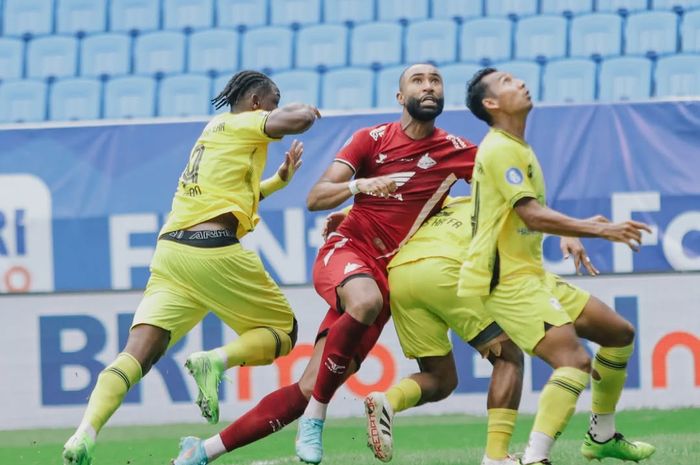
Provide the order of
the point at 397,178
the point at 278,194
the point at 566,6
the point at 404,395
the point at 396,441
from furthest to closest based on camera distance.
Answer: the point at 566,6 < the point at 278,194 < the point at 396,441 < the point at 397,178 < the point at 404,395

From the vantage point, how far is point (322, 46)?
1270 cm

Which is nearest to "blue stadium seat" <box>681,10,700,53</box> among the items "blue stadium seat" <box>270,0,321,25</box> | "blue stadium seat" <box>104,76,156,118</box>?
"blue stadium seat" <box>270,0,321,25</box>

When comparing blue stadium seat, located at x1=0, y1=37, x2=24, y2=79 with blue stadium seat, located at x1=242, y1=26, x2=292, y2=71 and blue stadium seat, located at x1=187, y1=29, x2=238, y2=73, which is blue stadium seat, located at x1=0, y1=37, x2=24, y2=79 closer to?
blue stadium seat, located at x1=187, y1=29, x2=238, y2=73

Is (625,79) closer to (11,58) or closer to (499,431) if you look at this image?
(11,58)

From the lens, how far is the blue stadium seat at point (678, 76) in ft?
37.9

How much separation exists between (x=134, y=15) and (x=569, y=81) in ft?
14.9

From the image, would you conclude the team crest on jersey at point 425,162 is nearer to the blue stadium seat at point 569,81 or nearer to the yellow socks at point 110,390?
the yellow socks at point 110,390

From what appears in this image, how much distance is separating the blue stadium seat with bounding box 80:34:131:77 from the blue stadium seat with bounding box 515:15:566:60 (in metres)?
3.78

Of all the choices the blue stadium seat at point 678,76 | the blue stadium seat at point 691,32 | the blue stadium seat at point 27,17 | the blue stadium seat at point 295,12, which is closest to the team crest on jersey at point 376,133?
the blue stadium seat at point 678,76

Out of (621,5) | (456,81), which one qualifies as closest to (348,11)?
(456,81)

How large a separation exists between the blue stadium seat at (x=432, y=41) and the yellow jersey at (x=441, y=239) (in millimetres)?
5843

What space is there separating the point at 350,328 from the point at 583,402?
3.68m

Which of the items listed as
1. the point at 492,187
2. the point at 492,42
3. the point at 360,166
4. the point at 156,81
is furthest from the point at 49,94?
the point at 492,187

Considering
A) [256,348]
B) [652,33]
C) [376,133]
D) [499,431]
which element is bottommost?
[499,431]
